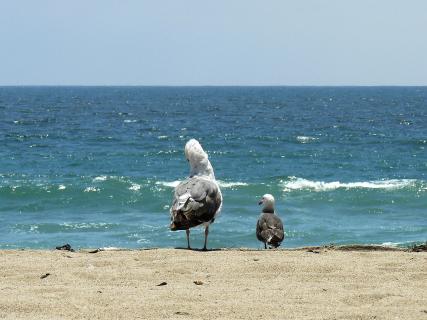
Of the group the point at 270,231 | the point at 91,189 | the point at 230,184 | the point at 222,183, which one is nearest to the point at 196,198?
the point at 270,231

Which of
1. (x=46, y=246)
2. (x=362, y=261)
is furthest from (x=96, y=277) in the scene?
(x=46, y=246)

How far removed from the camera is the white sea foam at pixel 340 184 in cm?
2642

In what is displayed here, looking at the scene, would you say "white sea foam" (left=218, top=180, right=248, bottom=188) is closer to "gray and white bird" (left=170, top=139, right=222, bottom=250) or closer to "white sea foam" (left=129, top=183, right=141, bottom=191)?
"white sea foam" (left=129, top=183, right=141, bottom=191)

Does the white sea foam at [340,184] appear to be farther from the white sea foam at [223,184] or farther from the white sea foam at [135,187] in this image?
the white sea foam at [135,187]

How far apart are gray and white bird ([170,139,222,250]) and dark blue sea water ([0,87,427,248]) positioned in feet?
23.7

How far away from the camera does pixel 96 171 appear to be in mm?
31047

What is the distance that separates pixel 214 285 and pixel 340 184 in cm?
2096

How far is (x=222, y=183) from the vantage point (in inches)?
1086

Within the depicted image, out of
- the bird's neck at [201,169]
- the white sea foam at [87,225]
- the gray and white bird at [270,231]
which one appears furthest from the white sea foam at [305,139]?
the bird's neck at [201,169]

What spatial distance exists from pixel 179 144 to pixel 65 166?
38.3 ft

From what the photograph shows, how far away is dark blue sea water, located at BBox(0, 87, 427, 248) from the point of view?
741 inches

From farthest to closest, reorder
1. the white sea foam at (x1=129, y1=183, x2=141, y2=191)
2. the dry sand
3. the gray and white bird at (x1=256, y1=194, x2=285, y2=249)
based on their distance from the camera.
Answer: the white sea foam at (x1=129, y1=183, x2=141, y2=191) < the gray and white bird at (x1=256, y1=194, x2=285, y2=249) < the dry sand

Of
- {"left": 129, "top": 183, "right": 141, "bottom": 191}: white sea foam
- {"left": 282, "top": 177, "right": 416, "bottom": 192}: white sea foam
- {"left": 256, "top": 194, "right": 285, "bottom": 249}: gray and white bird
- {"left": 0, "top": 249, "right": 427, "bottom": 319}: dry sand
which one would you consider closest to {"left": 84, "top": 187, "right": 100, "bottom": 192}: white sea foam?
{"left": 129, "top": 183, "right": 141, "bottom": 191}: white sea foam

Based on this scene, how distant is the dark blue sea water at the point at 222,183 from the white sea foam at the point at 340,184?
3 centimetres
